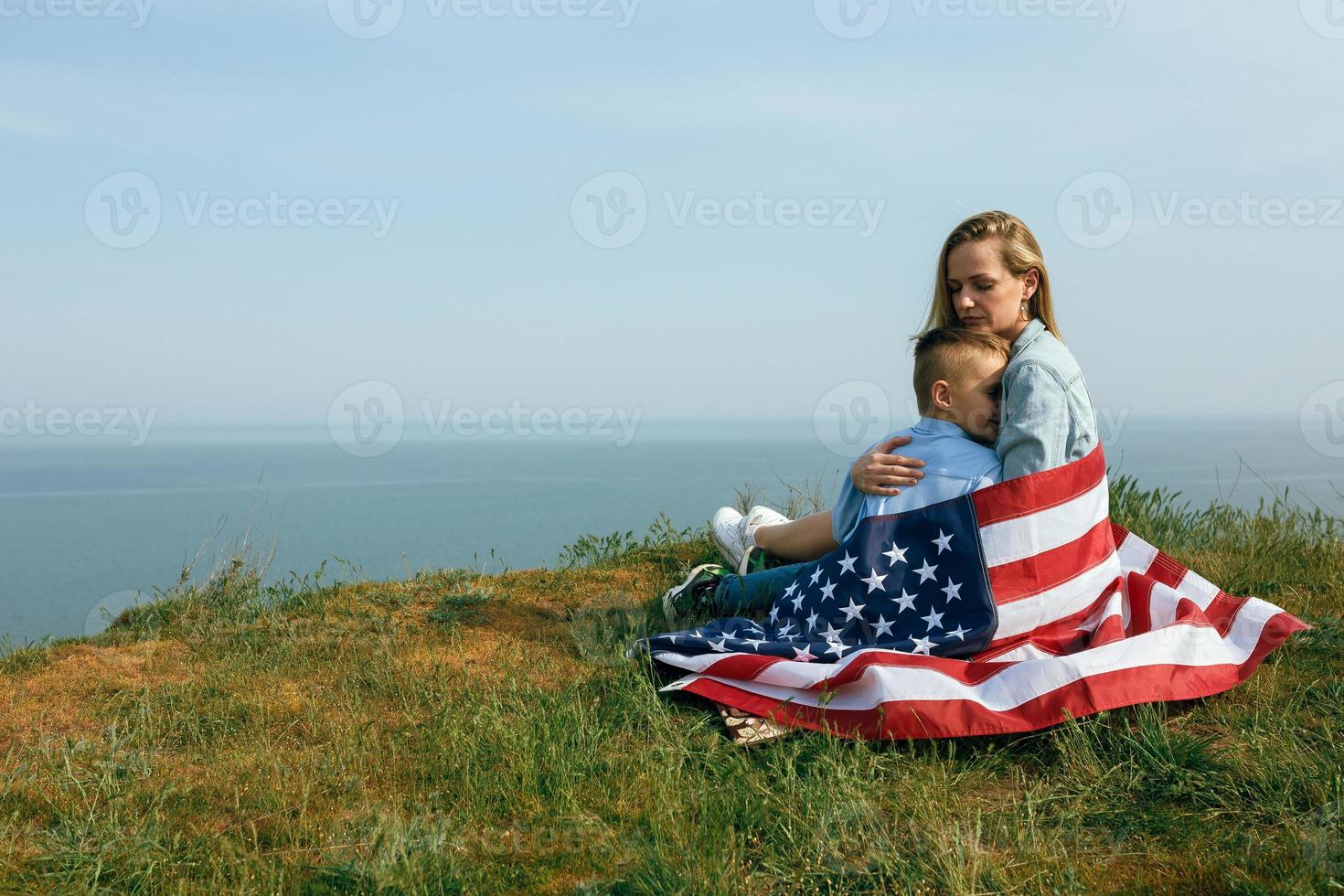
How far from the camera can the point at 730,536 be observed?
5.89m

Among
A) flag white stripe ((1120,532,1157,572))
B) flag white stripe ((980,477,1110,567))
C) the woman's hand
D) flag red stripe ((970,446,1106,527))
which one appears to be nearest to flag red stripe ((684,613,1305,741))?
flag white stripe ((980,477,1110,567))

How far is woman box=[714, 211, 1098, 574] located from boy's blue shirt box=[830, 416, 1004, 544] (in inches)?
1.6

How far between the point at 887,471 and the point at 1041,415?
697mm

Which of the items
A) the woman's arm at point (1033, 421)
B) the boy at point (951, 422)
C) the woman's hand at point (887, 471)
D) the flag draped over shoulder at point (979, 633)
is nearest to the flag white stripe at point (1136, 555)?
the flag draped over shoulder at point (979, 633)

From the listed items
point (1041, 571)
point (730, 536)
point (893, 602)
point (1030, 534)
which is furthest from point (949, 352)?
point (730, 536)

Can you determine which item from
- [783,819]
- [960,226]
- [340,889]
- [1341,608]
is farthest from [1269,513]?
[340,889]

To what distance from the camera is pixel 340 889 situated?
8.34 feet

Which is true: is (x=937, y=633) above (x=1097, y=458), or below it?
below

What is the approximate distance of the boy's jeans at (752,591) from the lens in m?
5.00

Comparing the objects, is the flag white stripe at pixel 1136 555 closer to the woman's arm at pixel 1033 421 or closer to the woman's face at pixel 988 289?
the woman's arm at pixel 1033 421

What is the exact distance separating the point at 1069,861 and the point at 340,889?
2054 millimetres

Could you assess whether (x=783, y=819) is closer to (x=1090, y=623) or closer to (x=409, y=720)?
(x=409, y=720)

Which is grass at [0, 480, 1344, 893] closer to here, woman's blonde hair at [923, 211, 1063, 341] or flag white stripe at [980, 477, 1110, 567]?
flag white stripe at [980, 477, 1110, 567]

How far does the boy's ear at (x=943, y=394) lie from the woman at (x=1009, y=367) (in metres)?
0.22
